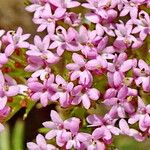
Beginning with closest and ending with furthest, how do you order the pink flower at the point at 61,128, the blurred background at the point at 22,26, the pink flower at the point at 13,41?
the pink flower at the point at 61,128
the pink flower at the point at 13,41
the blurred background at the point at 22,26

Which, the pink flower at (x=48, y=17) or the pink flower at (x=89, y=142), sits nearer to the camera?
the pink flower at (x=89, y=142)

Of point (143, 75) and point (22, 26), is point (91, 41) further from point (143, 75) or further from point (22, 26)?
point (22, 26)

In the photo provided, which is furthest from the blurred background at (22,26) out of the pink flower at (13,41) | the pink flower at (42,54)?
the pink flower at (42,54)

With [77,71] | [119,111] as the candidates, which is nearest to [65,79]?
[77,71]

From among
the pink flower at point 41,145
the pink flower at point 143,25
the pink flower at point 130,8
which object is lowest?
the pink flower at point 41,145

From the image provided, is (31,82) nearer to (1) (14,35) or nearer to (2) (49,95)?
(2) (49,95)

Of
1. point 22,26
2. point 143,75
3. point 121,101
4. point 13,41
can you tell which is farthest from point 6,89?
point 22,26

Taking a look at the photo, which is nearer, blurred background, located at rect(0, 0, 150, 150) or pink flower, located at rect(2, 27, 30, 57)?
pink flower, located at rect(2, 27, 30, 57)

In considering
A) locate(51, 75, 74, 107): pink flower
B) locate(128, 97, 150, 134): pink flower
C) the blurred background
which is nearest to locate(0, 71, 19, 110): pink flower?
locate(51, 75, 74, 107): pink flower

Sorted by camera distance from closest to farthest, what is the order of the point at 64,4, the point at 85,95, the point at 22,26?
the point at 85,95
the point at 64,4
the point at 22,26

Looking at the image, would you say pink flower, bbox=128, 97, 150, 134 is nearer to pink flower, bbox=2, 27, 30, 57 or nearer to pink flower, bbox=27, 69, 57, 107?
pink flower, bbox=27, 69, 57, 107

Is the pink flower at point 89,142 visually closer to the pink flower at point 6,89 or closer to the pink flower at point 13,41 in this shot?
the pink flower at point 6,89

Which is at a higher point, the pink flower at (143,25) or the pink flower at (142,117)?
the pink flower at (143,25)
